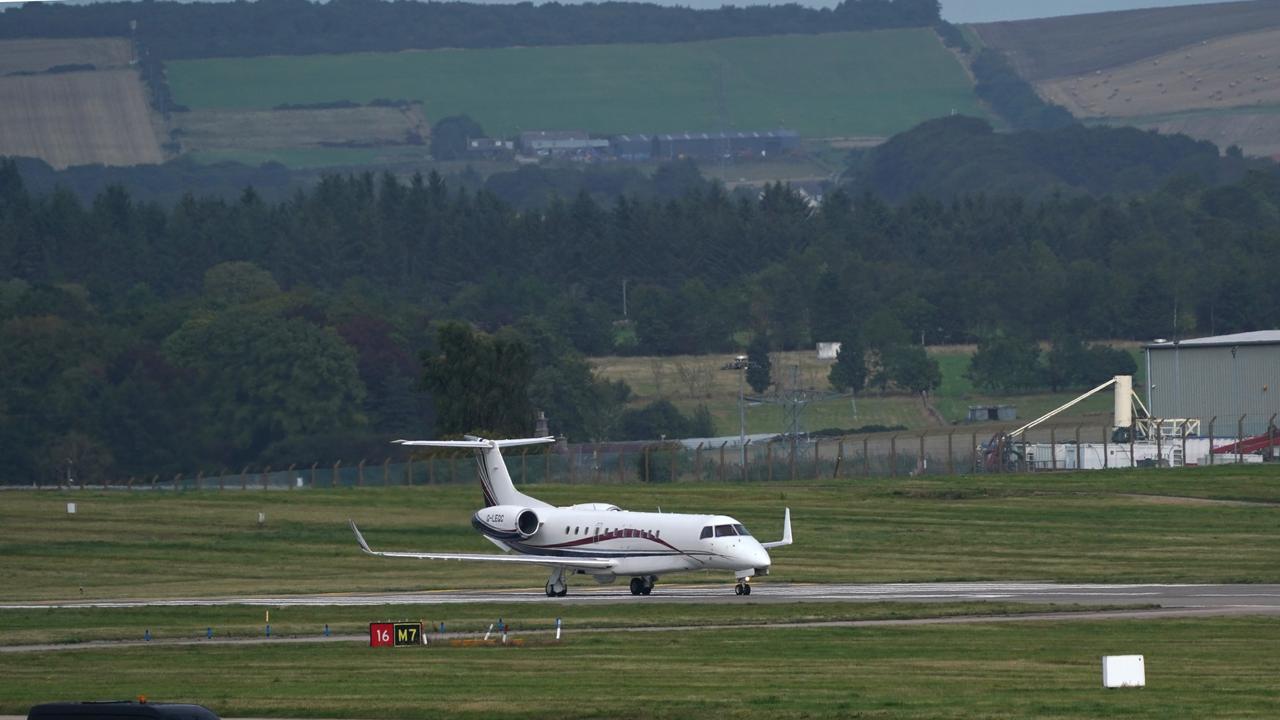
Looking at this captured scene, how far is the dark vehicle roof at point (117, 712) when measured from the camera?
29670 millimetres

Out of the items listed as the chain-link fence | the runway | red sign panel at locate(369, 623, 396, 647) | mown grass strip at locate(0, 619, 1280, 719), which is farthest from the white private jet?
the chain-link fence

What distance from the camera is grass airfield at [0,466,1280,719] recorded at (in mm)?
38938

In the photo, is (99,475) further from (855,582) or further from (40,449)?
(855,582)

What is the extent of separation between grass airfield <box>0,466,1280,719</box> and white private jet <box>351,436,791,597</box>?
10.4 ft

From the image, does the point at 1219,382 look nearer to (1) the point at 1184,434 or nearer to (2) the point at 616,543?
(1) the point at 1184,434

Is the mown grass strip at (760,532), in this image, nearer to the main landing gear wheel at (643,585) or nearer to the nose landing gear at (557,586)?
the main landing gear wheel at (643,585)

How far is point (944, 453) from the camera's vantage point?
128750mm

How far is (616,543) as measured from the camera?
65625 millimetres

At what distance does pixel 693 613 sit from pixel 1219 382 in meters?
78.5

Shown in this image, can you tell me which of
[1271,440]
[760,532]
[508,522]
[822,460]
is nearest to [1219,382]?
[1271,440]

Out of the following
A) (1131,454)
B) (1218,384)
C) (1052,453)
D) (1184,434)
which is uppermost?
(1218,384)

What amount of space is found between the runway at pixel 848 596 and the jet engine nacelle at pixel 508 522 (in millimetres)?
→ 1913

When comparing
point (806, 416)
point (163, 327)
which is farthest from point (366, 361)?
point (806, 416)

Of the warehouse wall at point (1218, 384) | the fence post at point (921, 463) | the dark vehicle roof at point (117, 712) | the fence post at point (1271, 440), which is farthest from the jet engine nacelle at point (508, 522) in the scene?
the warehouse wall at point (1218, 384)
